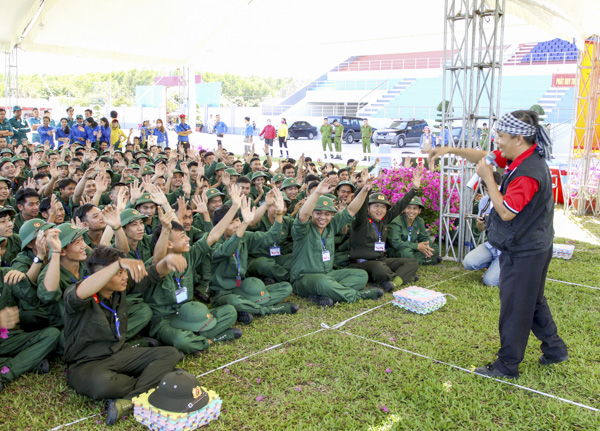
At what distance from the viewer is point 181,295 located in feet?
14.9

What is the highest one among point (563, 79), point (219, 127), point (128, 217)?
point (563, 79)

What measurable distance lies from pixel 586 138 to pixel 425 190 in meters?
5.33

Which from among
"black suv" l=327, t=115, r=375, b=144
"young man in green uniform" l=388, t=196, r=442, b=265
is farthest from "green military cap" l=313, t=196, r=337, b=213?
"black suv" l=327, t=115, r=375, b=144

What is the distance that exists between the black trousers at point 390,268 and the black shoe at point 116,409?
11.4 ft

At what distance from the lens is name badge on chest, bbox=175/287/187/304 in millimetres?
4512

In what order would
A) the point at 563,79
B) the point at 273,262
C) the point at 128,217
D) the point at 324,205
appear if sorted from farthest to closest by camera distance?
the point at 563,79, the point at 273,262, the point at 324,205, the point at 128,217

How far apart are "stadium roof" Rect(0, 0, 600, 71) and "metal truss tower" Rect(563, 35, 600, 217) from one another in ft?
12.5

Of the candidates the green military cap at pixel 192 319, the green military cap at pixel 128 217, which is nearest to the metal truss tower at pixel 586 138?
the green military cap at pixel 192 319

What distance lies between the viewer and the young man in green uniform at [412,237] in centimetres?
693

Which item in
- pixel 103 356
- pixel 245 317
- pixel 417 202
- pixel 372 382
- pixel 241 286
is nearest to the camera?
pixel 103 356

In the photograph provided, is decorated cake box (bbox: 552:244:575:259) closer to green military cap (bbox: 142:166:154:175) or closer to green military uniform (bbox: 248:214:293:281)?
green military uniform (bbox: 248:214:293:281)

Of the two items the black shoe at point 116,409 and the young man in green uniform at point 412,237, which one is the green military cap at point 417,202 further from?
the black shoe at point 116,409

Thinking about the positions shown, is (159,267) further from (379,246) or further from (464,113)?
(464,113)

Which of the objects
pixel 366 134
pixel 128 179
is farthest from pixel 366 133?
pixel 128 179
